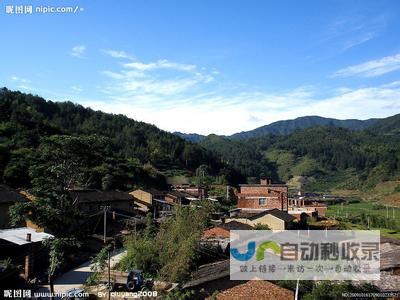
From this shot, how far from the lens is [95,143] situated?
32.3 metres

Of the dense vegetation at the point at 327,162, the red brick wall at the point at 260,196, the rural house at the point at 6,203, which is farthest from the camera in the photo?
the dense vegetation at the point at 327,162

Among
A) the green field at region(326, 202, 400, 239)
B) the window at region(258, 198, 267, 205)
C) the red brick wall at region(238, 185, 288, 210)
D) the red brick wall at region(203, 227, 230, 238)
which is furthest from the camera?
the window at region(258, 198, 267, 205)

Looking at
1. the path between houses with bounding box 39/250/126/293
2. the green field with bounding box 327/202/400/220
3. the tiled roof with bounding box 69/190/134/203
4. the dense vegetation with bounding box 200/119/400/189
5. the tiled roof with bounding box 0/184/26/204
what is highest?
the dense vegetation with bounding box 200/119/400/189

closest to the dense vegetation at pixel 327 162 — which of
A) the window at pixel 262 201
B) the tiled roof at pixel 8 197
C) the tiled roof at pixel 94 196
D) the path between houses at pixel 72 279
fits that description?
the window at pixel 262 201

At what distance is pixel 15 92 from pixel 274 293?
10301cm

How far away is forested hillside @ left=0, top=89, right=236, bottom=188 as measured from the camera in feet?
148

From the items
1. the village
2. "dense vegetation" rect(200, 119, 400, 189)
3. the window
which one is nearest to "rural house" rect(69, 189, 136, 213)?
the village

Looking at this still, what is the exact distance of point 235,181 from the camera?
116 m

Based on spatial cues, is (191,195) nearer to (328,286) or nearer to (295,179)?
(328,286)

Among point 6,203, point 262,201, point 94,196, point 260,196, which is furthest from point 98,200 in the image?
point 262,201

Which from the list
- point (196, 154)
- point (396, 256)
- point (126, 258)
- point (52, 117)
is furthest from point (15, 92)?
point (396, 256)

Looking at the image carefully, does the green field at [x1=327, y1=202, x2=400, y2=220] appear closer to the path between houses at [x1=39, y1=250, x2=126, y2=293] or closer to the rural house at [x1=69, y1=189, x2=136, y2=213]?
the rural house at [x1=69, y1=189, x2=136, y2=213]

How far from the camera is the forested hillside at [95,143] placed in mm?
45156

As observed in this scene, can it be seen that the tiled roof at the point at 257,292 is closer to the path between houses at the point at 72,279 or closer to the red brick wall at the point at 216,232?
the path between houses at the point at 72,279
